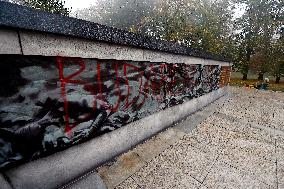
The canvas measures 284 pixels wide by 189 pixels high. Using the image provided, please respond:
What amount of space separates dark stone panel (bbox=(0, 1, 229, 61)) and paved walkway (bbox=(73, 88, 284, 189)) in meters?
2.86

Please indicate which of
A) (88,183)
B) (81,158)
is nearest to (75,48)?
(81,158)

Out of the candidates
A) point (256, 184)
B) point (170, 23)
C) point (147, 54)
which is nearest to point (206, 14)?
point (170, 23)

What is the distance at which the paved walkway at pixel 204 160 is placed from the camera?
416cm

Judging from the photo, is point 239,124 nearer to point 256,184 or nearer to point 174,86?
point 174,86

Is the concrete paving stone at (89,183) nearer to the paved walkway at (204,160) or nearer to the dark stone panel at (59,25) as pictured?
the paved walkway at (204,160)

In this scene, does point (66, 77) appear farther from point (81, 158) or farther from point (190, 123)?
point (190, 123)

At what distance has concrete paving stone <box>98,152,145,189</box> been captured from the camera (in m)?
3.99

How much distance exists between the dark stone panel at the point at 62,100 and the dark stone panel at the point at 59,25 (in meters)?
0.44

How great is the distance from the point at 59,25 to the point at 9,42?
743 millimetres

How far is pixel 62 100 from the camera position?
3.29 m

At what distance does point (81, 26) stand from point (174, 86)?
4.43m

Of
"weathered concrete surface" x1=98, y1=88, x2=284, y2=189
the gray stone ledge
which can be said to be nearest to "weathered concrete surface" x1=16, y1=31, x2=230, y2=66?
the gray stone ledge

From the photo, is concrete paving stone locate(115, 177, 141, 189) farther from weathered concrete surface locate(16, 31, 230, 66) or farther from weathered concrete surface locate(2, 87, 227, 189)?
weathered concrete surface locate(16, 31, 230, 66)

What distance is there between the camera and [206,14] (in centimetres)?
2208
